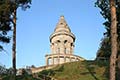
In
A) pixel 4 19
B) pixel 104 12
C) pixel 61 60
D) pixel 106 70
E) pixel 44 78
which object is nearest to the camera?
pixel 104 12

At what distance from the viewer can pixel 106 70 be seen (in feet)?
187

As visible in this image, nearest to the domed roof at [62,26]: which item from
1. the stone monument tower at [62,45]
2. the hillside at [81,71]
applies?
the stone monument tower at [62,45]

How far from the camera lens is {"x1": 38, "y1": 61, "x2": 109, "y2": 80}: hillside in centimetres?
5338

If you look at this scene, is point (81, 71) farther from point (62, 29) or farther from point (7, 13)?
point (62, 29)

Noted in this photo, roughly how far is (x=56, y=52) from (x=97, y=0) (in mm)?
53918

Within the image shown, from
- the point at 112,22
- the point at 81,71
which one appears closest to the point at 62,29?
the point at 81,71

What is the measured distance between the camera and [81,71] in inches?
2272

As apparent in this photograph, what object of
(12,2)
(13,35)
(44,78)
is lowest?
(44,78)

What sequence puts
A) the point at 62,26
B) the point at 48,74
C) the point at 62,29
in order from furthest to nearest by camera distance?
the point at 62,26 → the point at 62,29 → the point at 48,74

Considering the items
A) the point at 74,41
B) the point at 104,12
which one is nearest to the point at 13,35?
the point at 104,12

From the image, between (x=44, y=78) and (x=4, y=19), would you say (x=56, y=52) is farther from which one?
(x=4, y=19)

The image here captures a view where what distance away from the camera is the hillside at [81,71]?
53375 mm

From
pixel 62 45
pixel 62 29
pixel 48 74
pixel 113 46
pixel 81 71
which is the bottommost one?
pixel 113 46

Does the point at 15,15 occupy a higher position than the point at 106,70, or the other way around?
the point at 15,15
